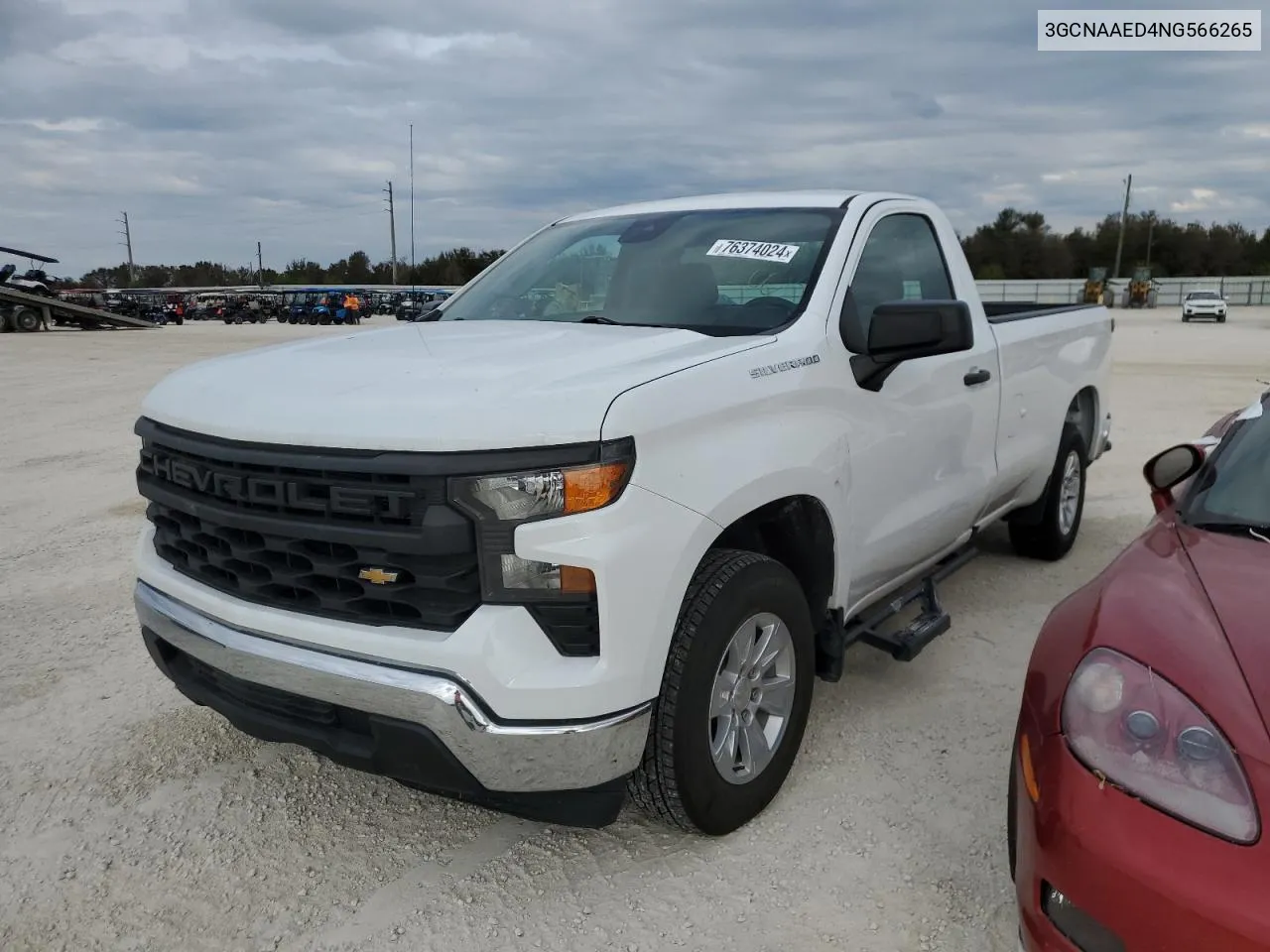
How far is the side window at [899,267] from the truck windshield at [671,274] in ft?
0.73

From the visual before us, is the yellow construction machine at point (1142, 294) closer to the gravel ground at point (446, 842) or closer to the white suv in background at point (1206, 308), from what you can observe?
the white suv in background at point (1206, 308)

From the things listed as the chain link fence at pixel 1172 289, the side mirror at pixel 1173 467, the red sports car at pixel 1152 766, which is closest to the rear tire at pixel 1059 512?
the side mirror at pixel 1173 467

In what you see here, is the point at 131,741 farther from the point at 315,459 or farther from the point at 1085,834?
the point at 1085,834

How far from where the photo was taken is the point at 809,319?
3.13 m

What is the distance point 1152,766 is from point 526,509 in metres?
1.35

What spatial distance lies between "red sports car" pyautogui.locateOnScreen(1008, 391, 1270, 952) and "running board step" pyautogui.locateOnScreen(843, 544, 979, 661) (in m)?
1.20

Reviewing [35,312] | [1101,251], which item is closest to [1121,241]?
[1101,251]

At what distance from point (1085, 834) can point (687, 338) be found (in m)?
1.74

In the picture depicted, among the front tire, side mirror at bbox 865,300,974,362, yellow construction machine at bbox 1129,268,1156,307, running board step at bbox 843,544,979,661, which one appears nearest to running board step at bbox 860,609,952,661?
running board step at bbox 843,544,979,661

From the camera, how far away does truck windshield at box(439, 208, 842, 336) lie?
3.32 m

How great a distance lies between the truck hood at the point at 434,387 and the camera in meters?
2.27

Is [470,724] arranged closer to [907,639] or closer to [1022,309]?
[907,639]

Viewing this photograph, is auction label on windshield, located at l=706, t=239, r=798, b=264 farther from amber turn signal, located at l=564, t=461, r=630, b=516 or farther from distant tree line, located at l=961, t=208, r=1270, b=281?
distant tree line, located at l=961, t=208, r=1270, b=281

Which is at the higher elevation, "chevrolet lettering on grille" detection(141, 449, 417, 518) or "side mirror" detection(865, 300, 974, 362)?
"side mirror" detection(865, 300, 974, 362)
